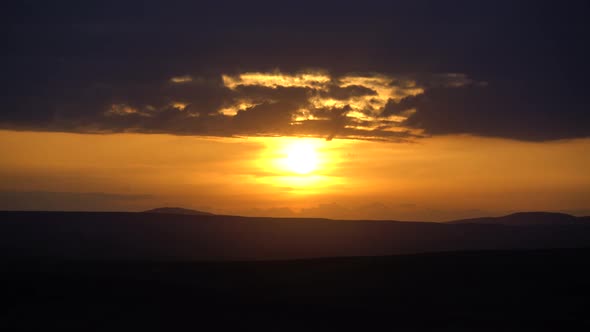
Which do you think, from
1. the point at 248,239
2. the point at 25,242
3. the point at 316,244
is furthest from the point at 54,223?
the point at 316,244

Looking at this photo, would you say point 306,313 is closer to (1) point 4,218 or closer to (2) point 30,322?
(2) point 30,322

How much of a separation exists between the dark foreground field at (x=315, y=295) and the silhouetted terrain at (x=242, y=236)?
58136 mm

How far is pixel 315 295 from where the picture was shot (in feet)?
102

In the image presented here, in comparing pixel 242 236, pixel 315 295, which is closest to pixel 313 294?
pixel 315 295

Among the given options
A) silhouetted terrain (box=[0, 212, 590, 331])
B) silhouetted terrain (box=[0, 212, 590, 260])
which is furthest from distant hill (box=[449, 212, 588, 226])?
silhouetted terrain (box=[0, 212, 590, 331])

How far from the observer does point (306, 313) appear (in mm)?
27250

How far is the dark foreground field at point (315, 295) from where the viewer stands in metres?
25.7

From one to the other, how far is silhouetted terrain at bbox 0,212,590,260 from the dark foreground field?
58136 millimetres

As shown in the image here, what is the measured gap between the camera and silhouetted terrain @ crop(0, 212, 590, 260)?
104 m

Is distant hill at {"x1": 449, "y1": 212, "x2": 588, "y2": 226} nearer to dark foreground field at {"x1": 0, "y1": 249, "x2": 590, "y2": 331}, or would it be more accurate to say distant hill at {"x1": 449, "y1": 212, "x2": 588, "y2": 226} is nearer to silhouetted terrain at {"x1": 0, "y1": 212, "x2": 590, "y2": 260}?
silhouetted terrain at {"x1": 0, "y1": 212, "x2": 590, "y2": 260}

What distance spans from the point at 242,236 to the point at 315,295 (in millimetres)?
93457

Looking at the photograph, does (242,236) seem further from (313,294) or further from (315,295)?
(315,295)

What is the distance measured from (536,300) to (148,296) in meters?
15.5

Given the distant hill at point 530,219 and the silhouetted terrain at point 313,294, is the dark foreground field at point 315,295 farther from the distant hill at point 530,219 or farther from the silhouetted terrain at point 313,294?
the distant hill at point 530,219
